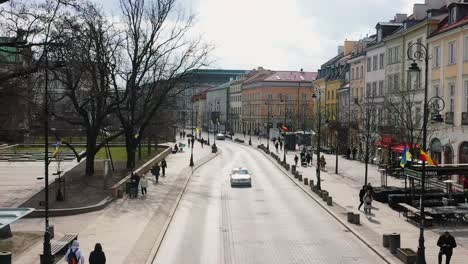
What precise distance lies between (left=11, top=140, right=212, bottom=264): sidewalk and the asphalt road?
0.78 metres

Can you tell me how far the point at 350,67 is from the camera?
78.4 metres

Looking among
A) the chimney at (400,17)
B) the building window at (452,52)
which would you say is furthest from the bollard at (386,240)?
the chimney at (400,17)

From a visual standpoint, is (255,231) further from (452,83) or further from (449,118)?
(452,83)

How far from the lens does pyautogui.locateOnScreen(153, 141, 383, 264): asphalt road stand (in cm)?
2236

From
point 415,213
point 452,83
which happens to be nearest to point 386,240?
point 415,213


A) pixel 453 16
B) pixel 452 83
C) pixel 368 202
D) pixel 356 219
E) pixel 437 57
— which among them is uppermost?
pixel 453 16

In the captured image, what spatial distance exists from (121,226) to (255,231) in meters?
5.99

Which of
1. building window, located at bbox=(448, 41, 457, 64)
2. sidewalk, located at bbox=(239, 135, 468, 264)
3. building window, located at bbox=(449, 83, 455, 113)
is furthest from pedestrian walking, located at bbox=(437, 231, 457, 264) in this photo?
building window, located at bbox=(448, 41, 457, 64)

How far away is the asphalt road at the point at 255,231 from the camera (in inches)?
880

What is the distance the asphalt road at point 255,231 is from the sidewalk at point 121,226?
780 millimetres

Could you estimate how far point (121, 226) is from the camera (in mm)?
28109

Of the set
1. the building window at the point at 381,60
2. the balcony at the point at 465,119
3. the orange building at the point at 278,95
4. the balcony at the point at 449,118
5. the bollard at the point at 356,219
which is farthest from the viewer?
the orange building at the point at 278,95

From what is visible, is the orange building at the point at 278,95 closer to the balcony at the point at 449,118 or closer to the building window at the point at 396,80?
the building window at the point at 396,80

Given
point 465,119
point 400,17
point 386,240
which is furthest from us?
point 400,17
